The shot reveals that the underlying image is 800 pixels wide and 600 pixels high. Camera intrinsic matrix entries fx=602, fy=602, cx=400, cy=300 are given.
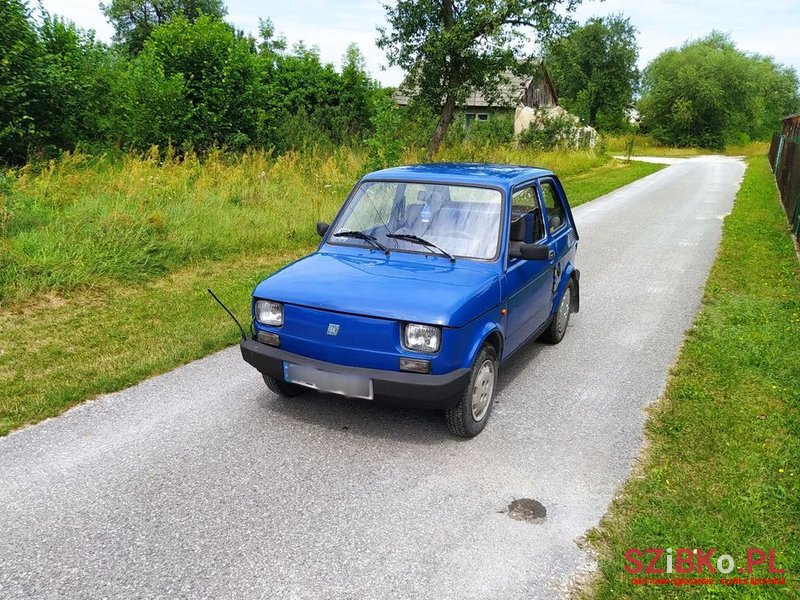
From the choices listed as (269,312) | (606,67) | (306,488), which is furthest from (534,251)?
(606,67)

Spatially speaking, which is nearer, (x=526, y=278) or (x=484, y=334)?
(x=484, y=334)

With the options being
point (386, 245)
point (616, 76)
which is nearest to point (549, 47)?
point (386, 245)

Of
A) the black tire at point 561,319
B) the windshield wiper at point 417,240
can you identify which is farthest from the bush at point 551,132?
the windshield wiper at point 417,240

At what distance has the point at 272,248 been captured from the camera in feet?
33.3

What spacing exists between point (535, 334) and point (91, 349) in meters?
4.29

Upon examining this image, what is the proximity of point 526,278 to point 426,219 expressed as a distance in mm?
955

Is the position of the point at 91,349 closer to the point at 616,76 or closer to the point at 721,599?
the point at 721,599

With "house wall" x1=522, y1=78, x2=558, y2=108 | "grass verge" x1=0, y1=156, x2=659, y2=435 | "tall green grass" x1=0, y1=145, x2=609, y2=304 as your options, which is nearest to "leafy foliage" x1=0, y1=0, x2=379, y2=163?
"tall green grass" x1=0, y1=145, x2=609, y2=304

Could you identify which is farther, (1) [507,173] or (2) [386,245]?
(1) [507,173]

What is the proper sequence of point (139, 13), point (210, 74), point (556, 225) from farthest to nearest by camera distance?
1. point (139, 13)
2. point (210, 74)
3. point (556, 225)

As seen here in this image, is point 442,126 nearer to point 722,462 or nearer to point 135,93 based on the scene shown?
point 135,93

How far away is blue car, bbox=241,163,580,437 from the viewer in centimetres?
384

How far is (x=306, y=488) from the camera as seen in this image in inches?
145

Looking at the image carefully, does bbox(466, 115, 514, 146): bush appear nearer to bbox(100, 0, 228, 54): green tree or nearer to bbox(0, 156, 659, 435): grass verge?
bbox(0, 156, 659, 435): grass verge
